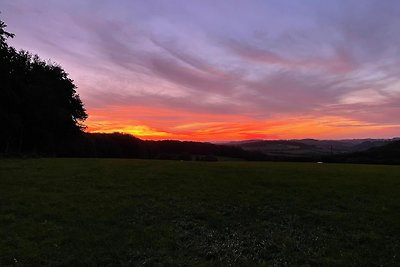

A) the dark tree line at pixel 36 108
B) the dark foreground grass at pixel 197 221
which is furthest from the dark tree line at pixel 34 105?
the dark foreground grass at pixel 197 221

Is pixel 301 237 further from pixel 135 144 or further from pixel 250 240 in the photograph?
pixel 135 144

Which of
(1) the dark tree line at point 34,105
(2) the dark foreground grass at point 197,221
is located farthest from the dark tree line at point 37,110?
(2) the dark foreground grass at point 197,221

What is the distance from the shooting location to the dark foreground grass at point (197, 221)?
12.4 metres

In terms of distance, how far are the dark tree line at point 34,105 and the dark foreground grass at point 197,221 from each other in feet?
116

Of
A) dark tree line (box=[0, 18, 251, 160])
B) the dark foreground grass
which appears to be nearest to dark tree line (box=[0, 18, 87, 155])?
dark tree line (box=[0, 18, 251, 160])

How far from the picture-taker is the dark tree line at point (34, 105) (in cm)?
5767

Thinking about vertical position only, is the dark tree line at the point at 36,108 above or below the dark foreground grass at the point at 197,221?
above

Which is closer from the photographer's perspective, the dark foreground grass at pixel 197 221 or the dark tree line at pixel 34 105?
the dark foreground grass at pixel 197 221

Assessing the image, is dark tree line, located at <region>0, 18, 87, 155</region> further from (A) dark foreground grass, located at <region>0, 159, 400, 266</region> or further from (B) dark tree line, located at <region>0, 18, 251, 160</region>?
(A) dark foreground grass, located at <region>0, 159, 400, 266</region>

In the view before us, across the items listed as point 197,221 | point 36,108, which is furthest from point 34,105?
point 197,221

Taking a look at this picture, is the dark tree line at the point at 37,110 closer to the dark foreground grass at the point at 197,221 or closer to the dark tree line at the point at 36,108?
the dark tree line at the point at 36,108

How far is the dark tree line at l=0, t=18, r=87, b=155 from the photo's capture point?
189 ft

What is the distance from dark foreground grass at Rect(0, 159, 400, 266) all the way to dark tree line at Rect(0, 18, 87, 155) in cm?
3529

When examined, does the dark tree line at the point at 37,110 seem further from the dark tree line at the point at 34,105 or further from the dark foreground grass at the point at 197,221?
the dark foreground grass at the point at 197,221
